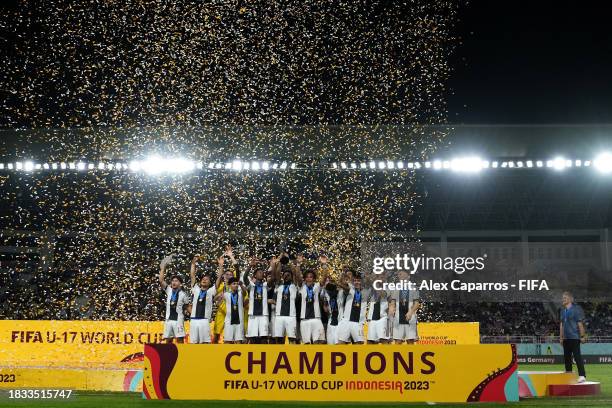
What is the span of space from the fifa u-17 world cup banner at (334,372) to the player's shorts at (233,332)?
180 cm

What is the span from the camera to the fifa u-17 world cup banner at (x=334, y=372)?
1017 cm

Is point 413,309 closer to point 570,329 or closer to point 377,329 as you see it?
point 377,329

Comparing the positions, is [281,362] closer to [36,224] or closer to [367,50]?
[367,50]

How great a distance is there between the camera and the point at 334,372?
10258 millimetres

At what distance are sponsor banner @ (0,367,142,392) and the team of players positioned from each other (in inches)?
43.5

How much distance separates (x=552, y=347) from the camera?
23656mm

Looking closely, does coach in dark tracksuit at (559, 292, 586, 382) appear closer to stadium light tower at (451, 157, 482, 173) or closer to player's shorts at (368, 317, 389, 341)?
player's shorts at (368, 317, 389, 341)

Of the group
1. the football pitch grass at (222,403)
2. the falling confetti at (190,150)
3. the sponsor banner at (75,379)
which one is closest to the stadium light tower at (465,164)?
the falling confetti at (190,150)

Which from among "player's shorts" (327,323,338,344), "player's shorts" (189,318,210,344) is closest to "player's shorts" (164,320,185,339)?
"player's shorts" (189,318,210,344)

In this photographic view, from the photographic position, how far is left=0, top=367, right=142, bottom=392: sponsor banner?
12055 millimetres

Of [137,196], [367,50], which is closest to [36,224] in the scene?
[137,196]

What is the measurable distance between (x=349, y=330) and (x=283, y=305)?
4.09ft

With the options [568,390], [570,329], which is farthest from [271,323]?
[570,329]

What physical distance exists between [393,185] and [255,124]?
6.70 meters
